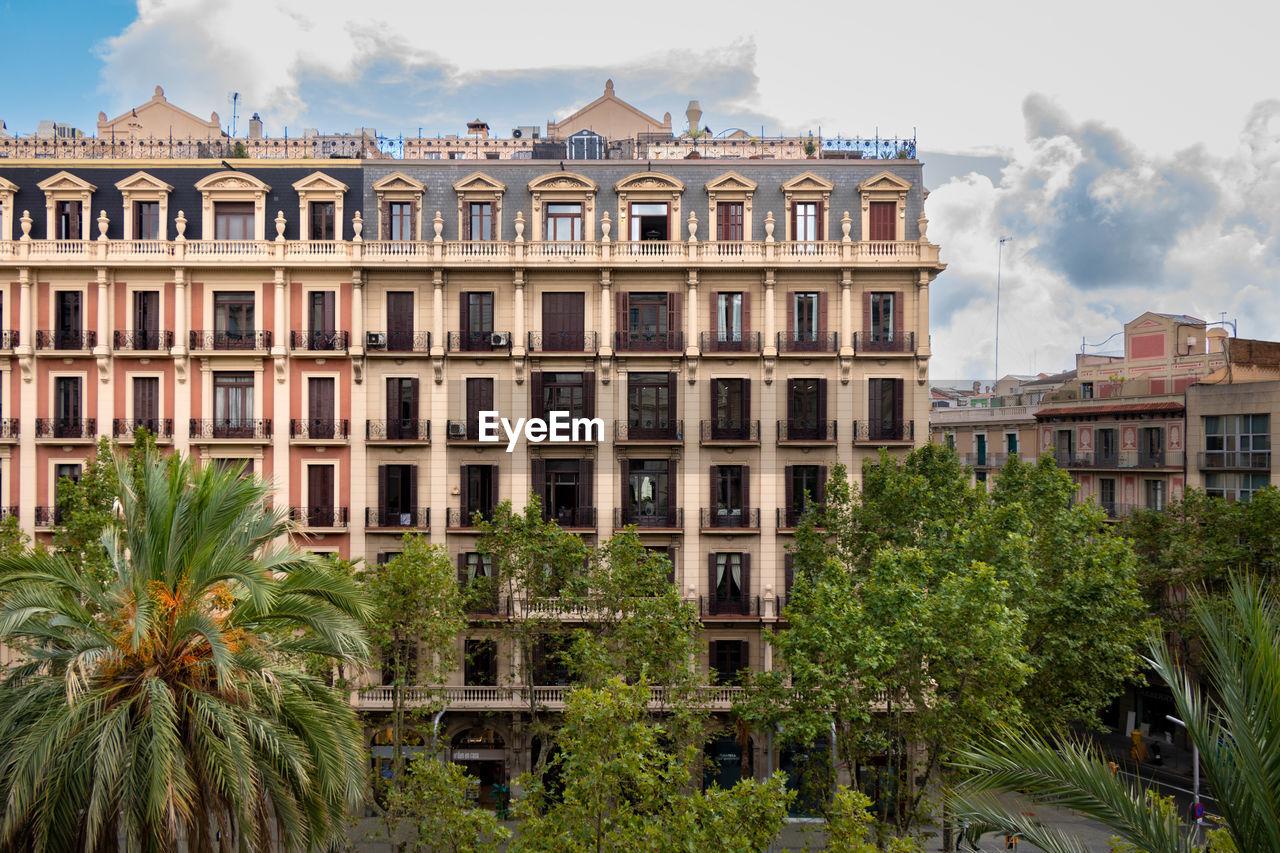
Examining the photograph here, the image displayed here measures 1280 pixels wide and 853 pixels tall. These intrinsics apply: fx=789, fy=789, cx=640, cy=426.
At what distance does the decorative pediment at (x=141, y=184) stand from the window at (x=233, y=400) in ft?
28.7

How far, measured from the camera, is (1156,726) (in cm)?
4381

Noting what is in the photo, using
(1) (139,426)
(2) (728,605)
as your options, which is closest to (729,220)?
(2) (728,605)

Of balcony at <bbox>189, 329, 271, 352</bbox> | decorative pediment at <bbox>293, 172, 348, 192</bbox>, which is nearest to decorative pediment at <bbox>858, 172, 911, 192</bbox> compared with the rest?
decorative pediment at <bbox>293, 172, 348, 192</bbox>

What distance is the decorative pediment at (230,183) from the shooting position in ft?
115

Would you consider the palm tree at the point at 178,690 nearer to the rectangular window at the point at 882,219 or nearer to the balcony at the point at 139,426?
the balcony at the point at 139,426

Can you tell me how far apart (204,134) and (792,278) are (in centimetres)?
4960

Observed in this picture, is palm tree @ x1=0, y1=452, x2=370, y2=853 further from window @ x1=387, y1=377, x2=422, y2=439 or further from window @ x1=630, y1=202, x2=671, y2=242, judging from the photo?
window @ x1=630, y1=202, x2=671, y2=242

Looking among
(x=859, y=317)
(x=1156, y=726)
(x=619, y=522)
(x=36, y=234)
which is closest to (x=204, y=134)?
(x=36, y=234)

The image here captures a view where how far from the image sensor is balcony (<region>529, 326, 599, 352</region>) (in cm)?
3512

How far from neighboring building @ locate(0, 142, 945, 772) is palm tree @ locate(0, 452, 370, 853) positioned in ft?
66.0

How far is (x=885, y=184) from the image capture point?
3534cm

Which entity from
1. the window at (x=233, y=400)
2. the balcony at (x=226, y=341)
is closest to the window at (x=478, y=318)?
the balcony at (x=226, y=341)

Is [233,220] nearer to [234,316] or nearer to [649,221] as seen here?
[234,316]

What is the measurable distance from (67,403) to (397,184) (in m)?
17.5
